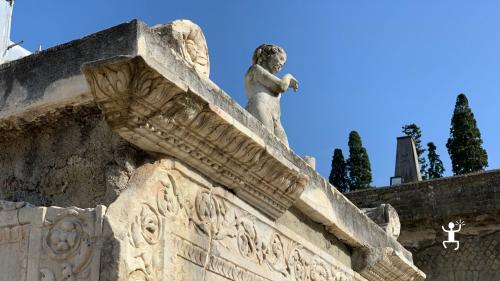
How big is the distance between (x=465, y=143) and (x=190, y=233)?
25.1 meters

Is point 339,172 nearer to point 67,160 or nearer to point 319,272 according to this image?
point 319,272

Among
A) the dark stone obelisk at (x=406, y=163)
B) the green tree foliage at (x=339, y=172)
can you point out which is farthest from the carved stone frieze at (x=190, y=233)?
the green tree foliage at (x=339, y=172)

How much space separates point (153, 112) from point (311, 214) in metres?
1.92

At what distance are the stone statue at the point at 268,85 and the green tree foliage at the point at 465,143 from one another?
75.0 feet

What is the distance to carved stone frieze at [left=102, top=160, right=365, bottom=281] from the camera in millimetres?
3262

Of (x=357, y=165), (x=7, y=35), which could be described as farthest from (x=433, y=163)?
(x=7, y=35)

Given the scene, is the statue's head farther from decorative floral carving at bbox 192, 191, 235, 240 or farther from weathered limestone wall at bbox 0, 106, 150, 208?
weathered limestone wall at bbox 0, 106, 150, 208

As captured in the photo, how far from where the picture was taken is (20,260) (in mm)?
3184

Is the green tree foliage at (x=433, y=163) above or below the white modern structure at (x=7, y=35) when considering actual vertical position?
above

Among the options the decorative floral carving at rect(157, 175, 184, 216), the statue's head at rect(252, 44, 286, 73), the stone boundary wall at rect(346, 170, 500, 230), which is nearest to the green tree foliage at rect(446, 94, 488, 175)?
the stone boundary wall at rect(346, 170, 500, 230)

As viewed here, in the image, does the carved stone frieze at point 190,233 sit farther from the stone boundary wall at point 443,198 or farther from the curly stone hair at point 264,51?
the stone boundary wall at point 443,198

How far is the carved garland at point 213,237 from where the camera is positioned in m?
3.31

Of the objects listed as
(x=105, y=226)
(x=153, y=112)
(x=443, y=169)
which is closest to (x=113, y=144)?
(x=153, y=112)

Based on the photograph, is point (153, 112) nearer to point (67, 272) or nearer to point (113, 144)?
point (113, 144)
